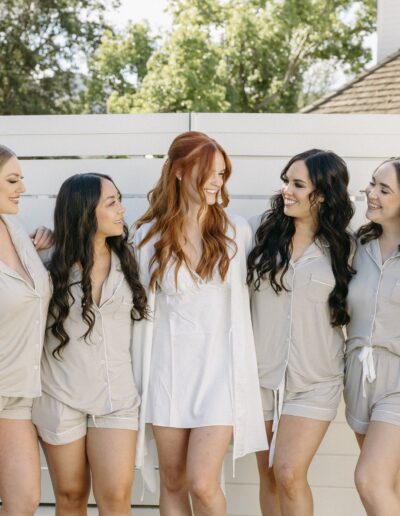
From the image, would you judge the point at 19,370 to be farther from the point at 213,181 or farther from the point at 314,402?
the point at 314,402

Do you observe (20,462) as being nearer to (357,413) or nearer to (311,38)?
(357,413)

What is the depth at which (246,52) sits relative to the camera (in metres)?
23.1

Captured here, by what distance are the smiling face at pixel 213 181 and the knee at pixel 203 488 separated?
48.0 inches

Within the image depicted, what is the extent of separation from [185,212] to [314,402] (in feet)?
3.44

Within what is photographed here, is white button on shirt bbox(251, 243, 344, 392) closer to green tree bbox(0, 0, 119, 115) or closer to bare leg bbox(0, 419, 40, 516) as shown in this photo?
bare leg bbox(0, 419, 40, 516)

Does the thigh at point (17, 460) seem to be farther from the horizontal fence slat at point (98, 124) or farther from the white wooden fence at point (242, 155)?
the horizontal fence slat at point (98, 124)

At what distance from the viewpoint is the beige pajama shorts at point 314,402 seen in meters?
3.53

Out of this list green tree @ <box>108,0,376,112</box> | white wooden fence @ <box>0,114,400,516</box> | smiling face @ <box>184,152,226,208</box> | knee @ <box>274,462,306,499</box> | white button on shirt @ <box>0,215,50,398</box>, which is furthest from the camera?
green tree @ <box>108,0,376,112</box>

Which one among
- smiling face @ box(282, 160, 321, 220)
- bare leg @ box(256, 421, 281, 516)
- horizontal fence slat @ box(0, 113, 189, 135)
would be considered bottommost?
bare leg @ box(256, 421, 281, 516)

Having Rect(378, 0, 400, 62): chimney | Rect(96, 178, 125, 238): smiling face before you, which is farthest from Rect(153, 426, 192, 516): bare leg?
Rect(378, 0, 400, 62): chimney

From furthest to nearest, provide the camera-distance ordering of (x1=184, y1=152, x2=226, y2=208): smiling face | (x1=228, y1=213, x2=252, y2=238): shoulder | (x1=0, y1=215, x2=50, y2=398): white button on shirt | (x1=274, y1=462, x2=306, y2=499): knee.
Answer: (x1=228, y1=213, x2=252, y2=238): shoulder → (x1=184, y1=152, x2=226, y2=208): smiling face → (x1=274, y1=462, x2=306, y2=499): knee → (x1=0, y1=215, x2=50, y2=398): white button on shirt

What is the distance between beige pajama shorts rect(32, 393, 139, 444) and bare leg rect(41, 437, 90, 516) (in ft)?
0.14

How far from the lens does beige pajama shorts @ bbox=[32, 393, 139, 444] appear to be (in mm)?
3410

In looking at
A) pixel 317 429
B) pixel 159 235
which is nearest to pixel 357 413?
pixel 317 429
